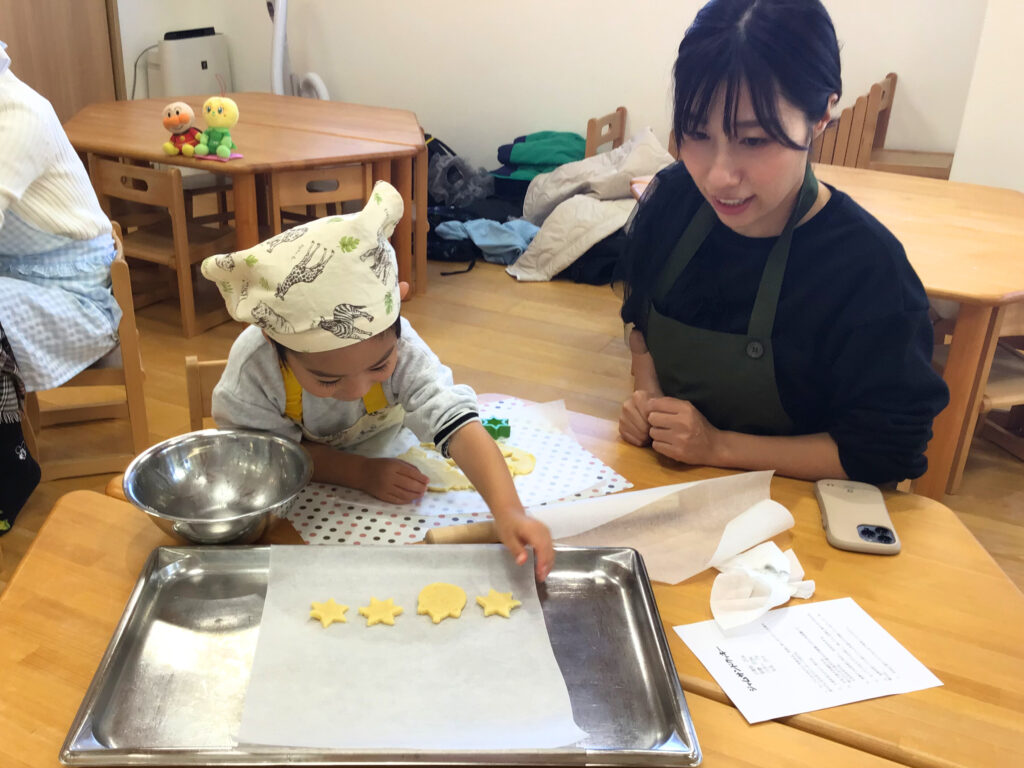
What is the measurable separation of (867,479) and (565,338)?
2.05 metres

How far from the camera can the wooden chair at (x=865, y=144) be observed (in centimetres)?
327

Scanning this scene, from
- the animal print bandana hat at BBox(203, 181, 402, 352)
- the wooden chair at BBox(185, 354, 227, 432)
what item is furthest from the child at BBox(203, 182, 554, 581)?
the wooden chair at BBox(185, 354, 227, 432)

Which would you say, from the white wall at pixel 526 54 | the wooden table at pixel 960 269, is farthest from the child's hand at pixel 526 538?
the white wall at pixel 526 54

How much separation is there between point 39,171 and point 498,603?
1640mm

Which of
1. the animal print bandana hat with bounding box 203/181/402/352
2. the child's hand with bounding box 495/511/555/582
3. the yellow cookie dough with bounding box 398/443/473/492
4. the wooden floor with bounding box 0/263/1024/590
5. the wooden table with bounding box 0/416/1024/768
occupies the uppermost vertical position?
the animal print bandana hat with bounding box 203/181/402/352

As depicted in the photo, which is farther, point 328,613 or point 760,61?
point 760,61

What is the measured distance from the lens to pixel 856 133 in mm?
3320

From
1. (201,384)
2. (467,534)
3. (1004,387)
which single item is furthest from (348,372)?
(1004,387)

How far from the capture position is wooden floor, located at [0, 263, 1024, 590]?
7.16ft

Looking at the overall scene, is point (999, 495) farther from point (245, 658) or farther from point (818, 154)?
point (245, 658)

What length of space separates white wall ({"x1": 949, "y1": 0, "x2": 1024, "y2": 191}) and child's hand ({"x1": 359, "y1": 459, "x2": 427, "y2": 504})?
8.90 ft

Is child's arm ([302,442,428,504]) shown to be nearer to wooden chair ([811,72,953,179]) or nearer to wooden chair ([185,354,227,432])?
wooden chair ([185,354,227,432])

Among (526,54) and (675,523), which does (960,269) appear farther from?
(526,54)

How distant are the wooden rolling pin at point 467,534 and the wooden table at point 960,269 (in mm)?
1228
